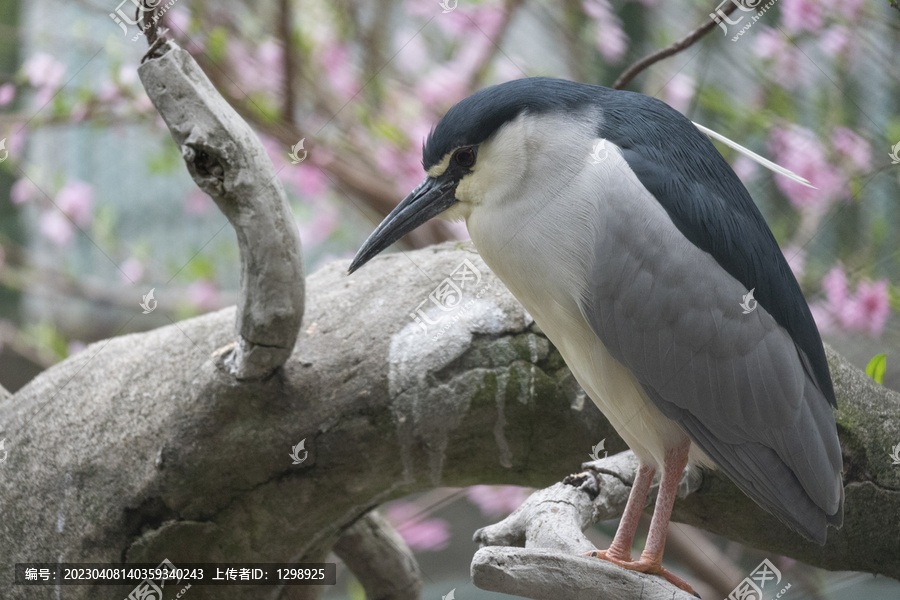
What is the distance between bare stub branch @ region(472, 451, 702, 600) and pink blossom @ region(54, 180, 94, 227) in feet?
9.05

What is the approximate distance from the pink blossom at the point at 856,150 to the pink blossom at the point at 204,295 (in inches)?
104

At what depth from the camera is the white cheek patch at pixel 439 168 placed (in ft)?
4.83

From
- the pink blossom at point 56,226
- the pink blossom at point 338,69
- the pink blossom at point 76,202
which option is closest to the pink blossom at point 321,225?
the pink blossom at point 338,69

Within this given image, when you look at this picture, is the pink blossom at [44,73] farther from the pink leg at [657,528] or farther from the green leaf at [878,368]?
the green leaf at [878,368]

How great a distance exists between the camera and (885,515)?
180 cm

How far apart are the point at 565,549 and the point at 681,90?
84.6 inches

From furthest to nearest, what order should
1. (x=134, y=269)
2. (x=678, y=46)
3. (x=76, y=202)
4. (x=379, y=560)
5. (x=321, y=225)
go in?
1. (x=321, y=225)
2. (x=134, y=269)
3. (x=76, y=202)
4. (x=379, y=560)
5. (x=678, y=46)

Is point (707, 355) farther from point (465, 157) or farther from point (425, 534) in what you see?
point (425, 534)

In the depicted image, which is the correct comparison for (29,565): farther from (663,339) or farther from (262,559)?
(663,339)

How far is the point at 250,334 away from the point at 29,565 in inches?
33.6

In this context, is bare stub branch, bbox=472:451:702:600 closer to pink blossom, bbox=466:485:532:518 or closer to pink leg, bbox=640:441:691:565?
pink leg, bbox=640:441:691:565

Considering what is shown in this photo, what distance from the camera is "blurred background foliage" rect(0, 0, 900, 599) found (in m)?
2.58

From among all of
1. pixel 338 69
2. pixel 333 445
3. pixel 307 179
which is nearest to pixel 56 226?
pixel 307 179

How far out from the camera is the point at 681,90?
2.94m
